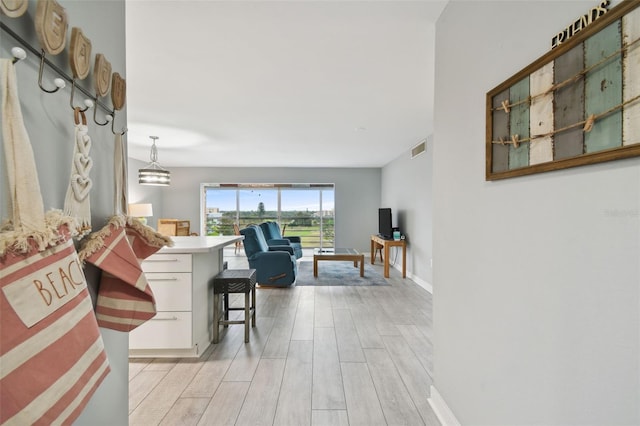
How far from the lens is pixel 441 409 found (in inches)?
69.2

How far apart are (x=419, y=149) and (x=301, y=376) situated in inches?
161

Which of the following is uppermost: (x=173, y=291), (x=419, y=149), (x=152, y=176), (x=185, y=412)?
(x=419, y=149)

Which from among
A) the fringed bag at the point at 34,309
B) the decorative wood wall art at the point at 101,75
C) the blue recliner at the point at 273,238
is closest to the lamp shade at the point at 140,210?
the blue recliner at the point at 273,238

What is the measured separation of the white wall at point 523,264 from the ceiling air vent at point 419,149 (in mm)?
3082

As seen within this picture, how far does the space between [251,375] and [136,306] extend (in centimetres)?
155

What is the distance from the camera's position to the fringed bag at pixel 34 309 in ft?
1.77

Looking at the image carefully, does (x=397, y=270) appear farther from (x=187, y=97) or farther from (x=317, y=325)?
(x=187, y=97)

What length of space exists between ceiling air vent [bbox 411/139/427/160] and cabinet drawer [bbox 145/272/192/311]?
4004mm

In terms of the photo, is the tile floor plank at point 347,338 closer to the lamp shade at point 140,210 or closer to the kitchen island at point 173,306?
the kitchen island at point 173,306

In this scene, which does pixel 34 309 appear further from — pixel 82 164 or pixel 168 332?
pixel 168 332

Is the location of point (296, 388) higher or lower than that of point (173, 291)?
lower

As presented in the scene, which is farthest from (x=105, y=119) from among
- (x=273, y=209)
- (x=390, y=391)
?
(x=273, y=209)

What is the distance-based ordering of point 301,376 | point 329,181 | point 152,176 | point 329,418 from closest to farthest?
point 329,418, point 301,376, point 152,176, point 329,181

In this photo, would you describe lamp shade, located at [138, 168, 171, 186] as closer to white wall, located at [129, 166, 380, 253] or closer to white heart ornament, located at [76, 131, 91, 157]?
white wall, located at [129, 166, 380, 253]
